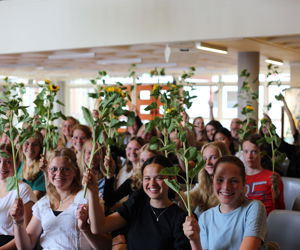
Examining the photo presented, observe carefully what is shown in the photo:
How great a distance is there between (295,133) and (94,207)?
401 centimetres

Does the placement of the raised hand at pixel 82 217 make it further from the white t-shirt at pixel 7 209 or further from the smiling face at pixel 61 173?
the white t-shirt at pixel 7 209

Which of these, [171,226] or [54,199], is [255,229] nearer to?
[171,226]

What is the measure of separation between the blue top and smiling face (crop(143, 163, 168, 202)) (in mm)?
298

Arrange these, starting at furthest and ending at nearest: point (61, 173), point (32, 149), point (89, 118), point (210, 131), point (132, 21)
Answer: point (132, 21) < point (210, 131) < point (32, 149) < point (61, 173) < point (89, 118)

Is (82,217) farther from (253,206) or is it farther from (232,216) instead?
(253,206)

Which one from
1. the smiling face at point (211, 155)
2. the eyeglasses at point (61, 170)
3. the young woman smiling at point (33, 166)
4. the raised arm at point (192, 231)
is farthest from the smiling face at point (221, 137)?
the raised arm at point (192, 231)

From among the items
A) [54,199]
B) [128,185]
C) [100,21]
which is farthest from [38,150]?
[100,21]

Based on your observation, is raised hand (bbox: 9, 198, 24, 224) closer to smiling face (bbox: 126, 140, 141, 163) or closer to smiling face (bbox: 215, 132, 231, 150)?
smiling face (bbox: 126, 140, 141, 163)

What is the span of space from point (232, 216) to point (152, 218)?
0.46m

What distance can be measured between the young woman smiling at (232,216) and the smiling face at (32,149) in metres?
2.23

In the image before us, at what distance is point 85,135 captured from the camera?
472cm

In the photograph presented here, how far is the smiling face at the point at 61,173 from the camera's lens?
294cm

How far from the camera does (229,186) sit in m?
2.37

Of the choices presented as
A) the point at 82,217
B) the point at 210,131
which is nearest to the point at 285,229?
the point at 82,217
